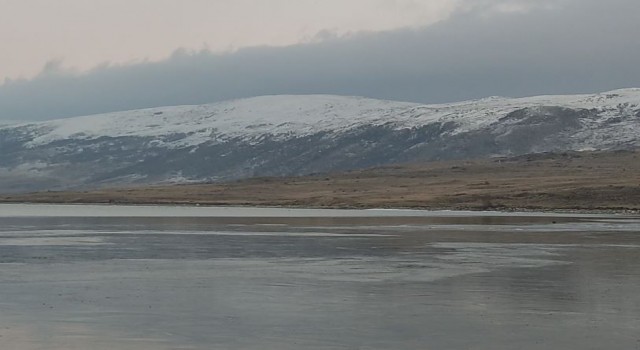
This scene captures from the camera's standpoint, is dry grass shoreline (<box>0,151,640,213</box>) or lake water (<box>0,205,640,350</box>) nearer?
lake water (<box>0,205,640,350</box>)

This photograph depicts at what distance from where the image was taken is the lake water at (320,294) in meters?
23.5

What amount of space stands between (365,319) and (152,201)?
15448 cm

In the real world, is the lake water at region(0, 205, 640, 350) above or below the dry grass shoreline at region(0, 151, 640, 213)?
above

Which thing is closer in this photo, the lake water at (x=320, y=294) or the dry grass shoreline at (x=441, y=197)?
the lake water at (x=320, y=294)

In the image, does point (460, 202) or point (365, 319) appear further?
point (460, 202)

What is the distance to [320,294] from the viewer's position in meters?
31.8

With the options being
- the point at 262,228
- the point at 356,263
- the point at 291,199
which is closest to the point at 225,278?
the point at 356,263

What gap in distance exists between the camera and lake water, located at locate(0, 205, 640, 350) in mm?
23453

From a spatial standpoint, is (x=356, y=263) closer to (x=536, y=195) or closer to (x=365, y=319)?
(x=365, y=319)

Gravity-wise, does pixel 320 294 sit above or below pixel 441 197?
above

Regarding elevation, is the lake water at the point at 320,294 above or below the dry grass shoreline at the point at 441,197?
above

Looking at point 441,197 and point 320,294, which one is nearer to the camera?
point 320,294

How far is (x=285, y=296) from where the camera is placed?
103 ft

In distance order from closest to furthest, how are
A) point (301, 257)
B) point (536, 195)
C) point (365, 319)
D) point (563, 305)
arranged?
point (365, 319) < point (563, 305) < point (301, 257) < point (536, 195)
